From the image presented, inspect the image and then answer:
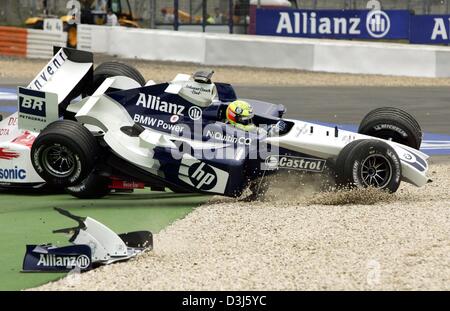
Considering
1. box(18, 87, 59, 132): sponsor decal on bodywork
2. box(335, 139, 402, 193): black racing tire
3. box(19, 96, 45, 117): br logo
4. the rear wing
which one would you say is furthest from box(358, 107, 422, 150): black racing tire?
box(19, 96, 45, 117): br logo

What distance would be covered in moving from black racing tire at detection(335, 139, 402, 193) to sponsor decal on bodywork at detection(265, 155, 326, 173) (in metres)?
0.24

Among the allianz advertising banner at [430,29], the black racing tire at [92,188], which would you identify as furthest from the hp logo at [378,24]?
the black racing tire at [92,188]

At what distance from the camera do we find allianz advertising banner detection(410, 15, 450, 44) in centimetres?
2794

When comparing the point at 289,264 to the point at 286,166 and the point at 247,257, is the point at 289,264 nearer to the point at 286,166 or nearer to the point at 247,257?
the point at 247,257

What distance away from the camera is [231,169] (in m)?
10.8

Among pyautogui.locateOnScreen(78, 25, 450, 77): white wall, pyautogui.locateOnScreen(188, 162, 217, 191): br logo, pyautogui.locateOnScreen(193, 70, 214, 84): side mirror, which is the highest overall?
pyautogui.locateOnScreen(193, 70, 214, 84): side mirror

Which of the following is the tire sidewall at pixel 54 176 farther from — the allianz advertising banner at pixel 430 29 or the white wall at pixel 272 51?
the allianz advertising banner at pixel 430 29

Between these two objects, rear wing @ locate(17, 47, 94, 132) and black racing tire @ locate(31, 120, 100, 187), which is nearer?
black racing tire @ locate(31, 120, 100, 187)

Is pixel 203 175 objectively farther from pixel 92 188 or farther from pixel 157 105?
pixel 92 188

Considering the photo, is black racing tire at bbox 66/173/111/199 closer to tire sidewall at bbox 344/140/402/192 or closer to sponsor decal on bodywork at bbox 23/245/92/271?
tire sidewall at bbox 344/140/402/192

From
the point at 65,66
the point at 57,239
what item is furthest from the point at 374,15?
the point at 57,239

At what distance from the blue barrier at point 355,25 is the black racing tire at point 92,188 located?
1785cm

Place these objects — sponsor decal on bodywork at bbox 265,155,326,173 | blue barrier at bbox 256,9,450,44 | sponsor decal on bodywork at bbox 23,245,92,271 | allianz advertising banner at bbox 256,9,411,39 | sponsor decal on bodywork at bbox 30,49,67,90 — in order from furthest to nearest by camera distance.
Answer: allianz advertising banner at bbox 256,9,411,39 < blue barrier at bbox 256,9,450,44 < sponsor decal on bodywork at bbox 30,49,67,90 < sponsor decal on bodywork at bbox 265,155,326,173 < sponsor decal on bodywork at bbox 23,245,92,271

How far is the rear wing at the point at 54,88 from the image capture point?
11359 mm
